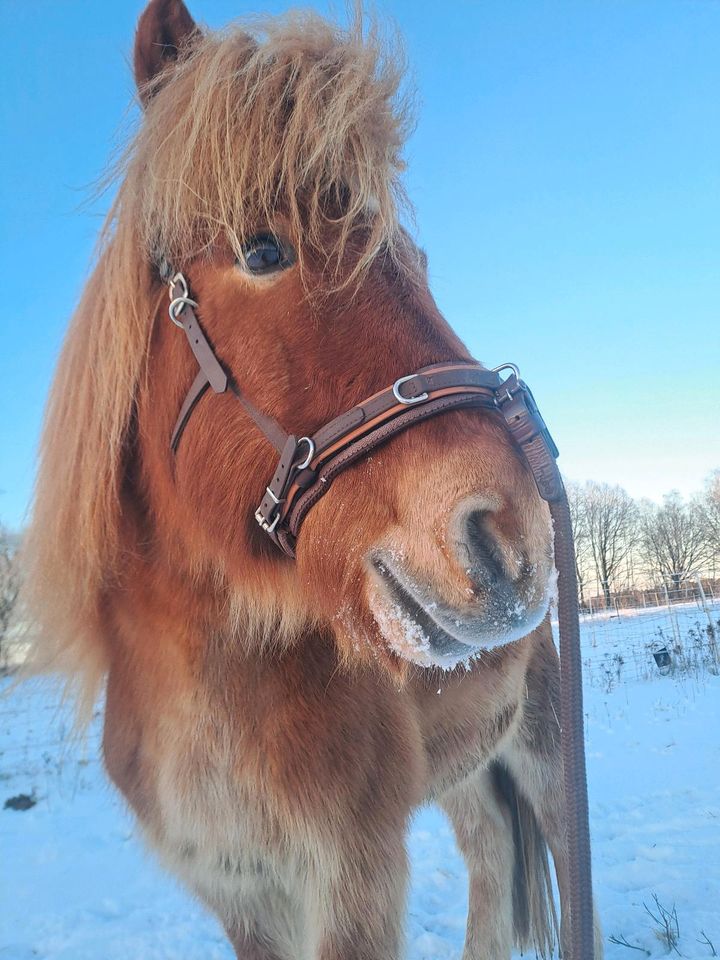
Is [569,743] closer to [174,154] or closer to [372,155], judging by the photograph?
[372,155]

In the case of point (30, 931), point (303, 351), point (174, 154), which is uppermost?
point (174, 154)

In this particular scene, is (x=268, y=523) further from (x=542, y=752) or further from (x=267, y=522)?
(x=542, y=752)

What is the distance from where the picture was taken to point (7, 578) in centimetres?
264

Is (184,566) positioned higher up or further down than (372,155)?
further down

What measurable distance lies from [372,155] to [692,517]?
4876cm

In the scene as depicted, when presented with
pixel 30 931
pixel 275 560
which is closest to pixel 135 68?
pixel 275 560

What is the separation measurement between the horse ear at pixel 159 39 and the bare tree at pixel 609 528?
135 ft

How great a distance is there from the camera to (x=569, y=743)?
1.08m

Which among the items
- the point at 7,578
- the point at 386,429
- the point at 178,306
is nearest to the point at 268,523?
the point at 386,429

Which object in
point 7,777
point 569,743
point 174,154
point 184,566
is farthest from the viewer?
point 7,777

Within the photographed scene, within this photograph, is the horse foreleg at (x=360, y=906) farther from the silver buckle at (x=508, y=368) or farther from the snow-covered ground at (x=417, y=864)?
the silver buckle at (x=508, y=368)

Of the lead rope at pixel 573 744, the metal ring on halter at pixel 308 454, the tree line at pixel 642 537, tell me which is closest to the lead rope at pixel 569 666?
the lead rope at pixel 573 744

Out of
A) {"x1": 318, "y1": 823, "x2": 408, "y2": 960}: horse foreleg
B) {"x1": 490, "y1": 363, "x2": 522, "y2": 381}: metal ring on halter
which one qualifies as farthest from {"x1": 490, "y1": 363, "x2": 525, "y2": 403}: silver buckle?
{"x1": 318, "y1": 823, "x2": 408, "y2": 960}: horse foreleg

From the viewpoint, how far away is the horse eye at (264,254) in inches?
55.7
